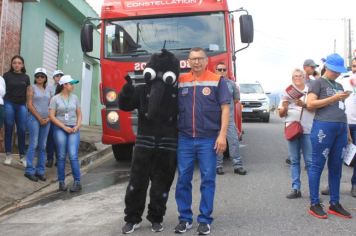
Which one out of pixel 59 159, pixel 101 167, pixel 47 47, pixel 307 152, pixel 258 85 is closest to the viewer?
pixel 307 152

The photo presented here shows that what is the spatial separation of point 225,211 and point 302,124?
60.8 inches

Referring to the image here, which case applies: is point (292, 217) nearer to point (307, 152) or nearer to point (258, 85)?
point (307, 152)

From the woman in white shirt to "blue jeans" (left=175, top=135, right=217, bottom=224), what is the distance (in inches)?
65.5

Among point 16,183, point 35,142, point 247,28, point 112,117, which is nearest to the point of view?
point 16,183

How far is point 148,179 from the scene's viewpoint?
188 inches

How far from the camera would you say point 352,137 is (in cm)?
598

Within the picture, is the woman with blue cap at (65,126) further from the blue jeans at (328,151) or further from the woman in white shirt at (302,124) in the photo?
the blue jeans at (328,151)

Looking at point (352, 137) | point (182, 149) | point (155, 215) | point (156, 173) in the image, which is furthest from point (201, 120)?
point (352, 137)

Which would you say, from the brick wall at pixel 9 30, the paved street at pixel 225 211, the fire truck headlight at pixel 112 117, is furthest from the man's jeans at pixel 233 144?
the brick wall at pixel 9 30

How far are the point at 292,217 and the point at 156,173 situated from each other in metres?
1.59

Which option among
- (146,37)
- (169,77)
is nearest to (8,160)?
(146,37)

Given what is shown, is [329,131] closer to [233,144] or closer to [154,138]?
[154,138]

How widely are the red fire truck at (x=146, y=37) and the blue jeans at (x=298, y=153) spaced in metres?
2.10

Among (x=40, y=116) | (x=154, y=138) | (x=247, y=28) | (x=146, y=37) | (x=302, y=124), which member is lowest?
(x=154, y=138)
